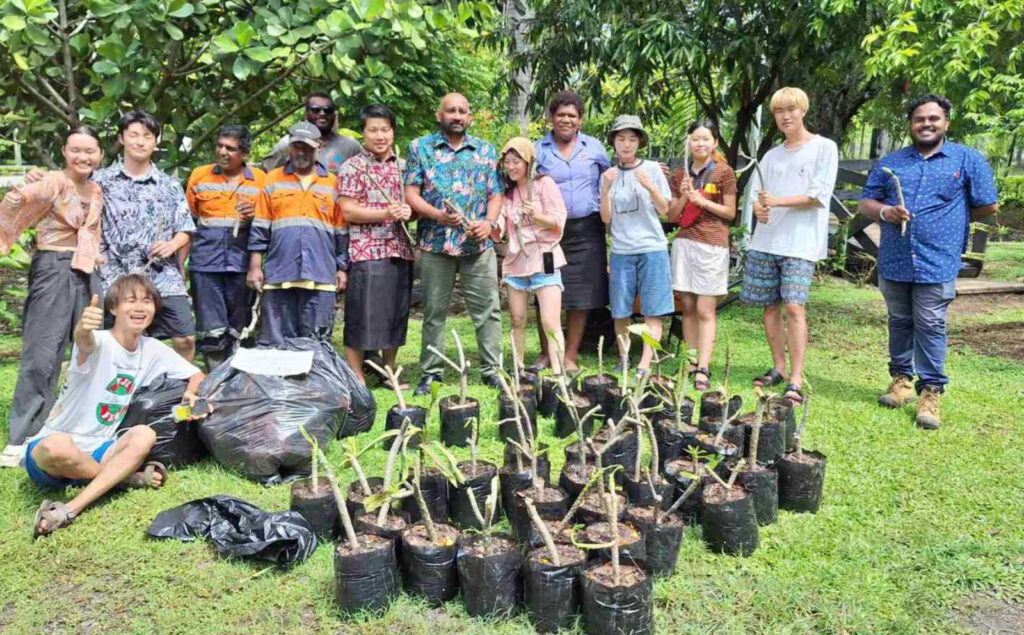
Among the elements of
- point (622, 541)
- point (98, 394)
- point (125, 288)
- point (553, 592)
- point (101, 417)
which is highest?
point (125, 288)

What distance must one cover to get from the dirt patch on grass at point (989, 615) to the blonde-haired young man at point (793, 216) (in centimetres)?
180

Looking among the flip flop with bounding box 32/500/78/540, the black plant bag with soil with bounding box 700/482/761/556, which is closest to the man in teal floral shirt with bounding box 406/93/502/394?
the black plant bag with soil with bounding box 700/482/761/556

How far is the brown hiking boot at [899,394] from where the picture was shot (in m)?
4.58

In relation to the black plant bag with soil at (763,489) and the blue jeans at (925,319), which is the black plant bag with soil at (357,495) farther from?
the blue jeans at (925,319)

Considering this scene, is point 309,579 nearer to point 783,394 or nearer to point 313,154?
point 313,154

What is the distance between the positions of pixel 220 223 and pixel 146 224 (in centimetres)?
55

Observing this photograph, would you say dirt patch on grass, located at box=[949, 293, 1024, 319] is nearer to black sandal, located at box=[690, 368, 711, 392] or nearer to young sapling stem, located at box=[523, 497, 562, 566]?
black sandal, located at box=[690, 368, 711, 392]

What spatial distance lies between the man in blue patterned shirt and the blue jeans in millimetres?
4039

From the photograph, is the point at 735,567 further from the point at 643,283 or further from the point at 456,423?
the point at 643,283

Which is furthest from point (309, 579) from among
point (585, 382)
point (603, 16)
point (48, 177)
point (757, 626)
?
point (603, 16)

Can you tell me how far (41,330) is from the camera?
3838 mm

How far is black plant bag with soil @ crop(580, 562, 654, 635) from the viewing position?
230cm

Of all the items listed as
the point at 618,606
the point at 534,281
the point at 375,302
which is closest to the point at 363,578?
the point at 618,606

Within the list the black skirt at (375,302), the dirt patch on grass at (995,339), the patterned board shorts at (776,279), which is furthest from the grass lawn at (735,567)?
the dirt patch on grass at (995,339)
